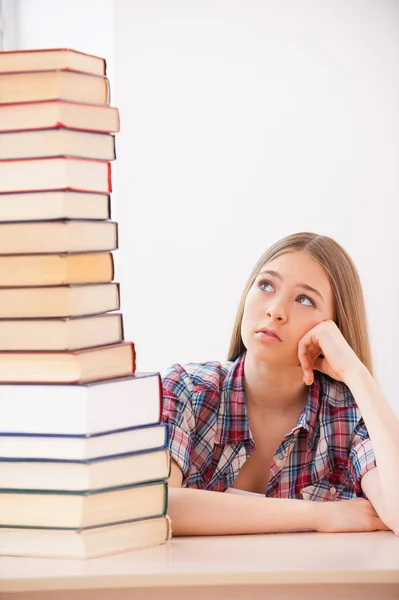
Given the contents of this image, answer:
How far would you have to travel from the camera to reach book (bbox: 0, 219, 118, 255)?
115cm

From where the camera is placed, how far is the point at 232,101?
3.39 metres

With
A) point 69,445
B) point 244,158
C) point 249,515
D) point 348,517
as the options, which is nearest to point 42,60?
point 69,445

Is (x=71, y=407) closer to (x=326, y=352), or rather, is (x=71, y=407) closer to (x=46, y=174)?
(x=46, y=174)

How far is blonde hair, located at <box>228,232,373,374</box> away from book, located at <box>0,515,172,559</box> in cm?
90

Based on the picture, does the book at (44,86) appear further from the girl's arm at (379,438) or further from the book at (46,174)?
the girl's arm at (379,438)

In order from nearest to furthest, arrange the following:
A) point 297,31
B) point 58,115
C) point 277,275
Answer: point 58,115 → point 277,275 → point 297,31

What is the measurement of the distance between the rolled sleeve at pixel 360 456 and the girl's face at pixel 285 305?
0.66ft

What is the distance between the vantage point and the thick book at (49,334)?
3.75ft

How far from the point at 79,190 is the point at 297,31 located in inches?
95.4

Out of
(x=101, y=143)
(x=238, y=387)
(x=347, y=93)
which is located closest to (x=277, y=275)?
(x=238, y=387)

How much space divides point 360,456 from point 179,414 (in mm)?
363

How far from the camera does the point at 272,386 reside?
1.93 meters

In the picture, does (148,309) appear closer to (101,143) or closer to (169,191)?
(169,191)

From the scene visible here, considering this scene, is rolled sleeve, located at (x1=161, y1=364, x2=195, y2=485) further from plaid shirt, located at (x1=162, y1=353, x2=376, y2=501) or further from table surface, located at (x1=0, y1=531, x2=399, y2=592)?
table surface, located at (x1=0, y1=531, x2=399, y2=592)
